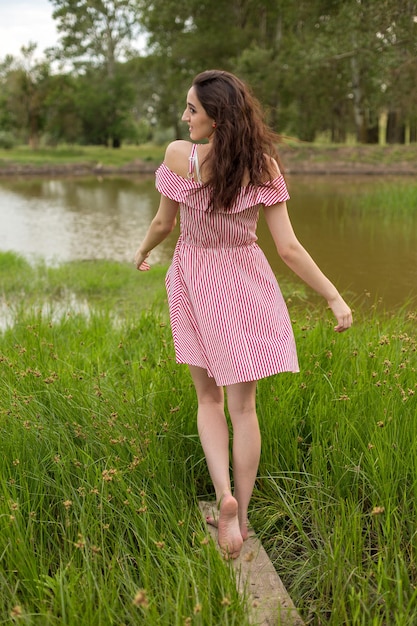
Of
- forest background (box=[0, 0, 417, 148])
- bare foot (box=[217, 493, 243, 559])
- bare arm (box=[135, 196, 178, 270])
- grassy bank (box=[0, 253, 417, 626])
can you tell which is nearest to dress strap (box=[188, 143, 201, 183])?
bare arm (box=[135, 196, 178, 270])

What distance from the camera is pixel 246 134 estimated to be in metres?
2.42

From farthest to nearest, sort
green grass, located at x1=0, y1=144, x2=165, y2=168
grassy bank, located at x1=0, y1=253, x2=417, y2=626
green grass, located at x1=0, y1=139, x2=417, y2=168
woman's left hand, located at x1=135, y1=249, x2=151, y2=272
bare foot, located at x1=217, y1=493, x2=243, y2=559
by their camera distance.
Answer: green grass, located at x1=0, y1=144, x2=165, y2=168 < green grass, located at x1=0, y1=139, x2=417, y2=168 < woman's left hand, located at x1=135, y1=249, x2=151, y2=272 < bare foot, located at x1=217, y1=493, x2=243, y2=559 < grassy bank, located at x1=0, y1=253, x2=417, y2=626

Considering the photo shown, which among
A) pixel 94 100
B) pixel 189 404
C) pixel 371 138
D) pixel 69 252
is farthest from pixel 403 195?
pixel 94 100

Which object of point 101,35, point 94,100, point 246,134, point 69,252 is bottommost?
point 69,252

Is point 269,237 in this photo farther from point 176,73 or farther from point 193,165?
point 176,73

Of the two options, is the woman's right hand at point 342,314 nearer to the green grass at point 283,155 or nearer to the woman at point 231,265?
the woman at point 231,265

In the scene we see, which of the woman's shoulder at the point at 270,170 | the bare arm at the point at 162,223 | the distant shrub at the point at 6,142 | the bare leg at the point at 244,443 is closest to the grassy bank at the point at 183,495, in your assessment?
the bare leg at the point at 244,443

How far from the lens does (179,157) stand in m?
2.52

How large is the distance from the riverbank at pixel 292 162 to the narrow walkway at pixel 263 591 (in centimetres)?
2660

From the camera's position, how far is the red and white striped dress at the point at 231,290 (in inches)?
97.3

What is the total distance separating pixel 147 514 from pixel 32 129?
39.3 m

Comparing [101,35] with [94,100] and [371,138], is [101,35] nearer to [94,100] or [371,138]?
[94,100]

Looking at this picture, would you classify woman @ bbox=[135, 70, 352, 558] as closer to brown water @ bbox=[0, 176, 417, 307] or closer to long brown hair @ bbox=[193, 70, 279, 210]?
long brown hair @ bbox=[193, 70, 279, 210]

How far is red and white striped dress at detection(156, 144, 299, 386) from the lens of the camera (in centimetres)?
247
